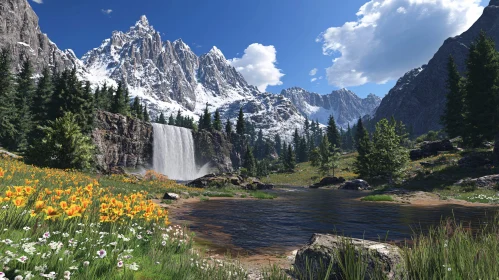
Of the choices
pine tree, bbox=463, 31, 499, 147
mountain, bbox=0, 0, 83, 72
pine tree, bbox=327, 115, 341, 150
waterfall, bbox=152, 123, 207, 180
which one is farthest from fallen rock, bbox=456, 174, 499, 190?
mountain, bbox=0, 0, 83, 72

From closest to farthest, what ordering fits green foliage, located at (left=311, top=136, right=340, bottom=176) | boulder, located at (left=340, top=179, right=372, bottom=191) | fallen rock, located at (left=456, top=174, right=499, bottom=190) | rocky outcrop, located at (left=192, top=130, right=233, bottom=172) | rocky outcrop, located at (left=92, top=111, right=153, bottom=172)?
fallen rock, located at (left=456, top=174, right=499, bottom=190)
boulder, located at (left=340, top=179, right=372, bottom=191)
rocky outcrop, located at (left=92, top=111, right=153, bottom=172)
green foliage, located at (left=311, top=136, right=340, bottom=176)
rocky outcrop, located at (left=192, top=130, right=233, bottom=172)

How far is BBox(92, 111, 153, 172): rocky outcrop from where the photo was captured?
65.9 meters

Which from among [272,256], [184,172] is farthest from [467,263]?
[184,172]

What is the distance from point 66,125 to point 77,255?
27399 millimetres

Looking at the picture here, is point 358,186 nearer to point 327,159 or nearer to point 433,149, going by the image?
point 433,149

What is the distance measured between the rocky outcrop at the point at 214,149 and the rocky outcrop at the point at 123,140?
19.4 metres

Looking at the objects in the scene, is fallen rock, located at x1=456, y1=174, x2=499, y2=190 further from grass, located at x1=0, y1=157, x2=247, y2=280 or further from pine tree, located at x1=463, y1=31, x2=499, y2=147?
grass, located at x1=0, y1=157, x2=247, y2=280

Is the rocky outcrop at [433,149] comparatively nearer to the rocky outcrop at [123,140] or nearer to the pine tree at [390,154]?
the pine tree at [390,154]

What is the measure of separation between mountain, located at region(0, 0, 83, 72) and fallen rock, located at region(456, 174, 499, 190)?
194 meters

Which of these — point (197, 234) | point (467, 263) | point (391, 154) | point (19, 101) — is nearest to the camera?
point (467, 263)

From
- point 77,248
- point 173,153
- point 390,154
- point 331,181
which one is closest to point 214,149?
point 173,153

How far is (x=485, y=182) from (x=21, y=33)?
9377 inches

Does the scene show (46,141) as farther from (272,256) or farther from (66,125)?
(272,256)

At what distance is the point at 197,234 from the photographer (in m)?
10.8
